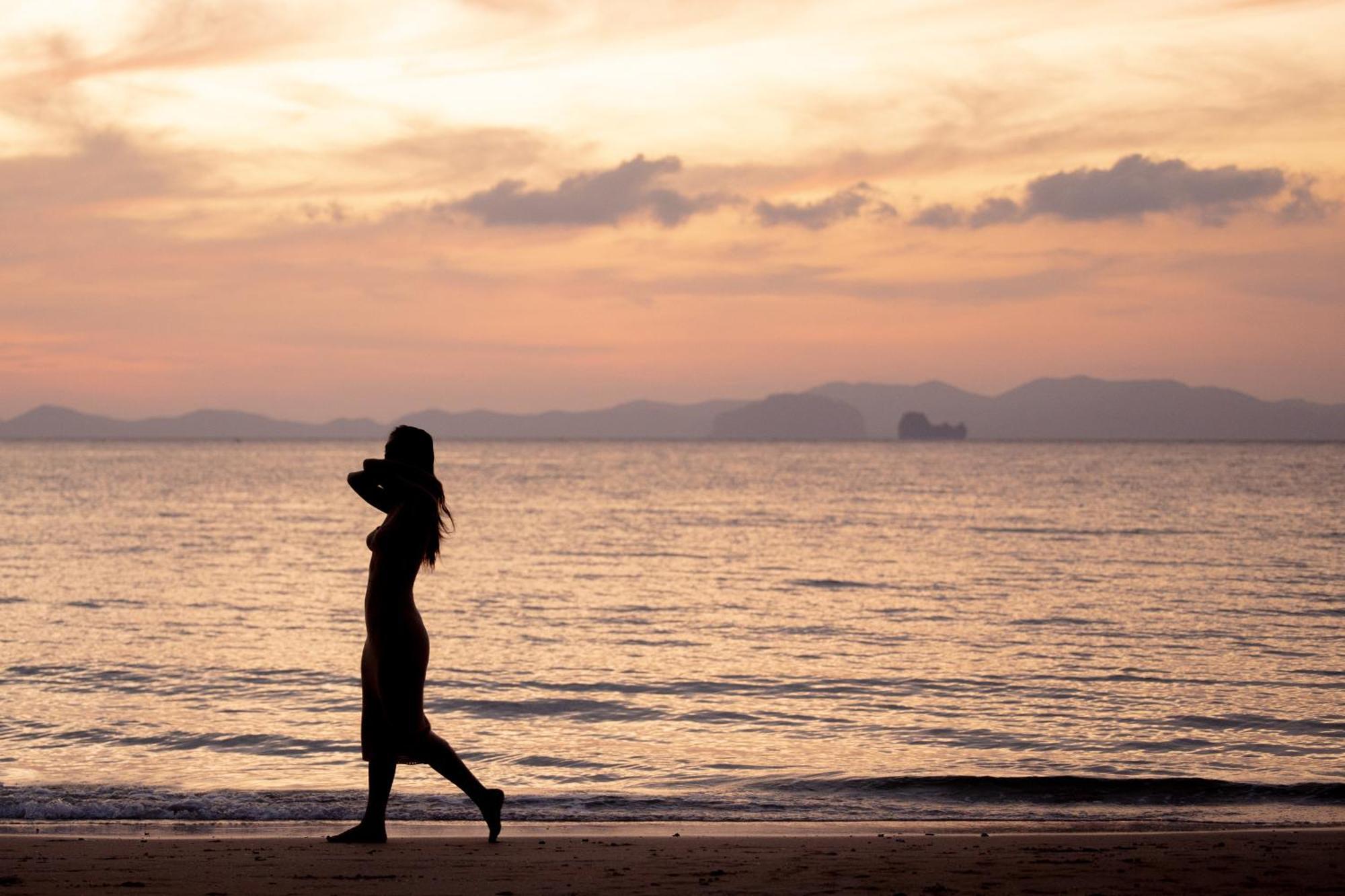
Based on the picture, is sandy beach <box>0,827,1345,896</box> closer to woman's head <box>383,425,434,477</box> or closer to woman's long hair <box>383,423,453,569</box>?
woman's long hair <box>383,423,453,569</box>

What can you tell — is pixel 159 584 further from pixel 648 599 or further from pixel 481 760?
pixel 481 760

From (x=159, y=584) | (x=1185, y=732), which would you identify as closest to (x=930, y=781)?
(x=1185, y=732)

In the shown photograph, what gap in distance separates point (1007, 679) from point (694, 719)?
4.51 metres

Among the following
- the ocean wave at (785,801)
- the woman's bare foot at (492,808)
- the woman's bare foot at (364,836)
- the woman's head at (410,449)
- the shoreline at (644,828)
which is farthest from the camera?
the ocean wave at (785,801)

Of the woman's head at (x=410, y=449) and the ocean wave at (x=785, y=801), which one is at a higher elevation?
the woman's head at (x=410, y=449)

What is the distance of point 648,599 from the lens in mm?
24500

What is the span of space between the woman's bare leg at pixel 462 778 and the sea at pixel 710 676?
1.73 meters

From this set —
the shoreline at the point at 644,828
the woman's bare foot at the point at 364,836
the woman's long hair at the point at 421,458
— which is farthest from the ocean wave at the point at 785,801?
the woman's long hair at the point at 421,458

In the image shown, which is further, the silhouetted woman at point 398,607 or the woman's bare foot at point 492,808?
the woman's bare foot at point 492,808

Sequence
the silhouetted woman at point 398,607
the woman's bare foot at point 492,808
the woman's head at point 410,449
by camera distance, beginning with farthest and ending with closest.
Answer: the woman's bare foot at point 492,808
the woman's head at point 410,449
the silhouetted woman at point 398,607

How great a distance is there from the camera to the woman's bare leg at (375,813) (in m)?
7.86

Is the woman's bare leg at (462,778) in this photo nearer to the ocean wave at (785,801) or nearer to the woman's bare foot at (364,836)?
the woman's bare foot at (364,836)

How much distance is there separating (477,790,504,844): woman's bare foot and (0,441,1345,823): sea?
5.53 ft

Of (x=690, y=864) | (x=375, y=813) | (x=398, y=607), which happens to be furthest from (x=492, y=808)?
(x=398, y=607)
